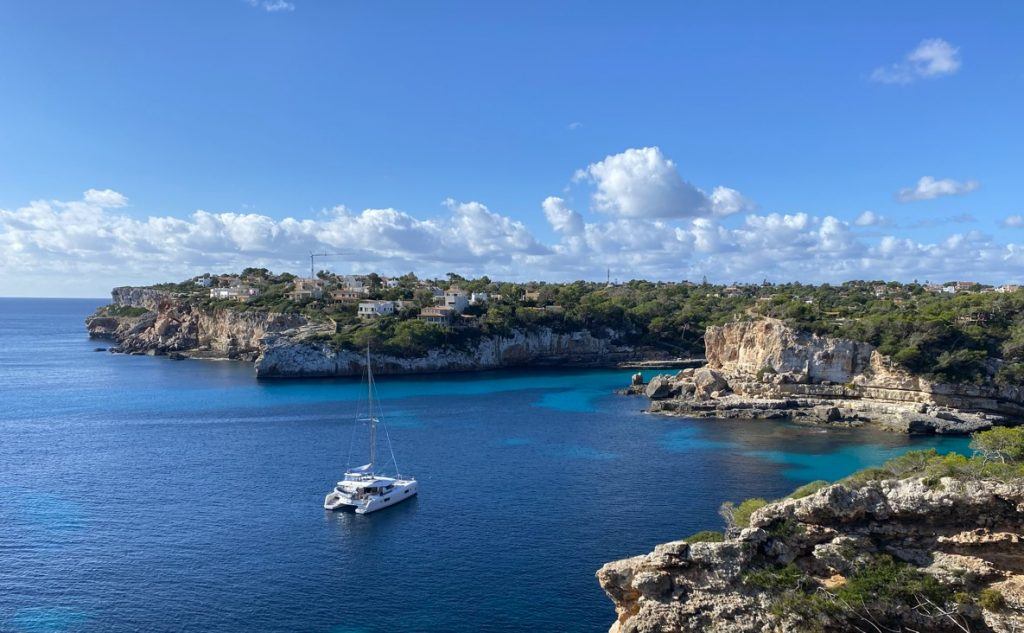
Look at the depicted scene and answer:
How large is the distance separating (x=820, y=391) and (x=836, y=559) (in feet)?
166

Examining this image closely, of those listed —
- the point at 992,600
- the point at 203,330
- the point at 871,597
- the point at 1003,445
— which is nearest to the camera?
the point at 992,600

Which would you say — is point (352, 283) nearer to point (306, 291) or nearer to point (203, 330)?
point (306, 291)

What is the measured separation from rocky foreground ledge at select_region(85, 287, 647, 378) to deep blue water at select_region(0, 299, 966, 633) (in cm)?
1638

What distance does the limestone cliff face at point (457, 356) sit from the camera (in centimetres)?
8306

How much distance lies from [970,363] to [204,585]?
57.7 m

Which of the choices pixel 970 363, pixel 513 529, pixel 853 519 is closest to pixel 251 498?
pixel 513 529

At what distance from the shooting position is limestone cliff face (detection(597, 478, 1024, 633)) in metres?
15.0

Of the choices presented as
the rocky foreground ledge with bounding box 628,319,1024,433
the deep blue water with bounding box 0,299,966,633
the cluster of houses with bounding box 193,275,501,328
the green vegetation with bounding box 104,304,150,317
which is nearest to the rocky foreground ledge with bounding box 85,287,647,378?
the cluster of houses with bounding box 193,275,501,328

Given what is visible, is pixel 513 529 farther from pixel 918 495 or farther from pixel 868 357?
pixel 868 357

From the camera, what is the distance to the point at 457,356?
91.0m

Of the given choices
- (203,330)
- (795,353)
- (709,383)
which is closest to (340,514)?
(709,383)

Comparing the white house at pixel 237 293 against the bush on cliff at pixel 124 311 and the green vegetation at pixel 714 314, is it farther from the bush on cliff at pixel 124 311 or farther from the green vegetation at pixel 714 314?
the bush on cliff at pixel 124 311

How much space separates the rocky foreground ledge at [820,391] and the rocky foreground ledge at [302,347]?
89.6 feet

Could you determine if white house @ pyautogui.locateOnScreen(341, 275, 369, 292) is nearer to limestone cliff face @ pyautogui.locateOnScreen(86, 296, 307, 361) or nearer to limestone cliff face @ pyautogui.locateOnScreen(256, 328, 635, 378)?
limestone cliff face @ pyautogui.locateOnScreen(86, 296, 307, 361)
